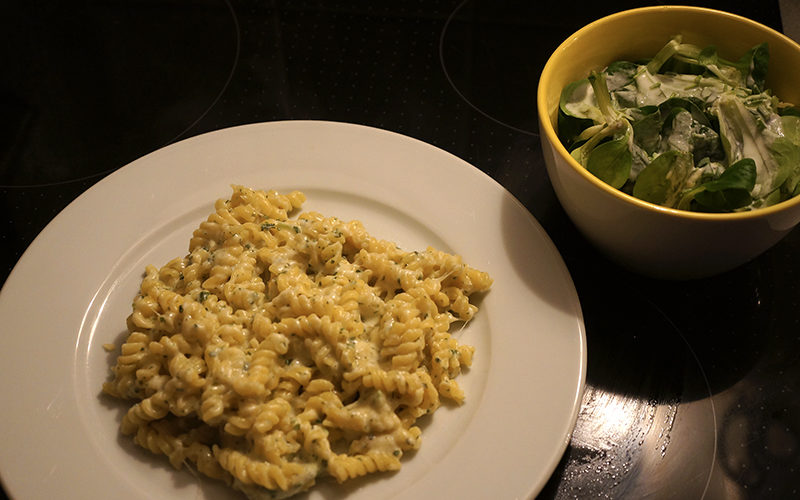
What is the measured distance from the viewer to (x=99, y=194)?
1.45 meters

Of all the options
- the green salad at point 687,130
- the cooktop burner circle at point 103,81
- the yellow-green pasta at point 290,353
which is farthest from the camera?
the cooktop burner circle at point 103,81

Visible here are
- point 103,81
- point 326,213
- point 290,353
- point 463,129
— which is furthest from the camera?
point 103,81

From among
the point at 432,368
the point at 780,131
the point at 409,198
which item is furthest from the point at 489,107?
the point at 432,368

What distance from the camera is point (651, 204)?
1177mm

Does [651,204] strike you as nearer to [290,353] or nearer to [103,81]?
[290,353]

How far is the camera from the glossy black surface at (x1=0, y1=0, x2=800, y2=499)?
48.3 inches

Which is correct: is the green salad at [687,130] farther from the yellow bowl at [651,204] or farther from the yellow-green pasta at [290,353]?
the yellow-green pasta at [290,353]

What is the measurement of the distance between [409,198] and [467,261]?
19 centimetres

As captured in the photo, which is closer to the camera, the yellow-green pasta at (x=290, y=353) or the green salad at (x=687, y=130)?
the yellow-green pasta at (x=290, y=353)

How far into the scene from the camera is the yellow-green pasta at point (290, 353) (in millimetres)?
1081

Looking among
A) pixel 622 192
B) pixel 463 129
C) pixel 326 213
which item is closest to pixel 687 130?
pixel 622 192

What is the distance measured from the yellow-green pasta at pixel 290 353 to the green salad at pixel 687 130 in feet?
1.07

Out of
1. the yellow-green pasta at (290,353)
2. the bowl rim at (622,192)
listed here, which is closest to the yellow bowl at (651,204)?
the bowl rim at (622,192)

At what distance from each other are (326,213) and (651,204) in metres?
0.63
